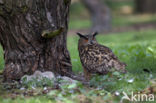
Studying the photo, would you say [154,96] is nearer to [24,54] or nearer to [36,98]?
[36,98]

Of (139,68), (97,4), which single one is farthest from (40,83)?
(97,4)

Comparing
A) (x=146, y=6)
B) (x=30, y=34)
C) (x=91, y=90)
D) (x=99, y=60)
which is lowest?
(x=91, y=90)

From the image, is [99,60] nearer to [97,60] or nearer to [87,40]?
[97,60]

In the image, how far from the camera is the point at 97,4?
70.0ft

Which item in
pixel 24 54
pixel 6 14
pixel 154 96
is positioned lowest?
pixel 154 96

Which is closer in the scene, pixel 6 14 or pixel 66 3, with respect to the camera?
pixel 6 14

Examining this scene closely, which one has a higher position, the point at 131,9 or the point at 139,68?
the point at 131,9

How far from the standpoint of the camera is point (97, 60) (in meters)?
6.28

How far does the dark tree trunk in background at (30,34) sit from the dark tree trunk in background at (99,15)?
601 inches

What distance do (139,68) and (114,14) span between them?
83.4 feet

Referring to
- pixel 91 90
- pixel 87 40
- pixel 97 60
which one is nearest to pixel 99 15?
pixel 87 40

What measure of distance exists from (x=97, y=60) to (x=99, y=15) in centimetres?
1576

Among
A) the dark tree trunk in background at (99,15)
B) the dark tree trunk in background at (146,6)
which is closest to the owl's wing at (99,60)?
the dark tree trunk in background at (99,15)

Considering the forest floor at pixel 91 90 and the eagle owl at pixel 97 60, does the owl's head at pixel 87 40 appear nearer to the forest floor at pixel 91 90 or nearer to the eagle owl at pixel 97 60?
the eagle owl at pixel 97 60
